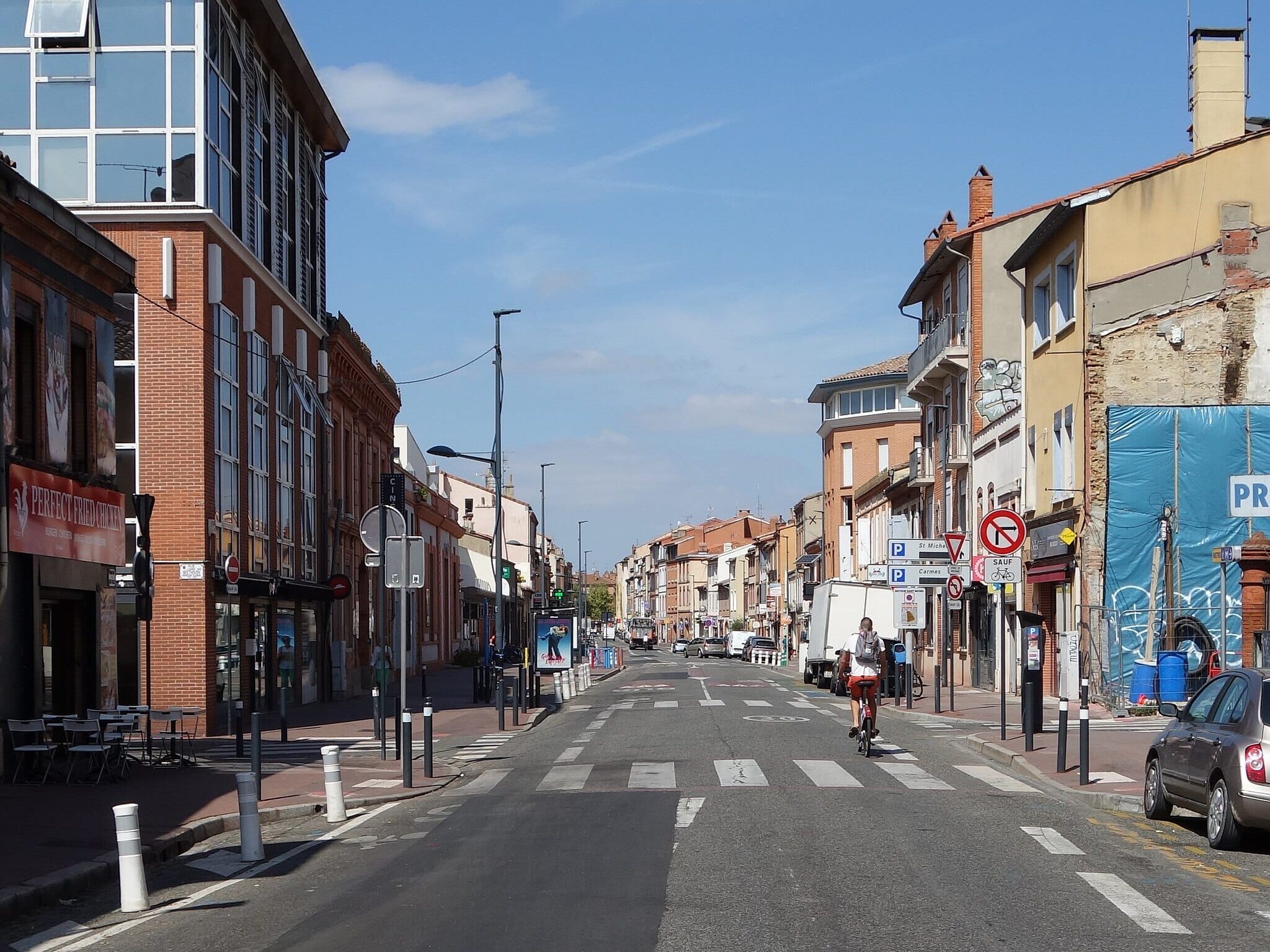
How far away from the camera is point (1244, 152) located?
100.0ft

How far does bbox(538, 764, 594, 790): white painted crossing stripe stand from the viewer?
16297 millimetres

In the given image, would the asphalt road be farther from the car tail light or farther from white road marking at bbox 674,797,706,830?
the car tail light

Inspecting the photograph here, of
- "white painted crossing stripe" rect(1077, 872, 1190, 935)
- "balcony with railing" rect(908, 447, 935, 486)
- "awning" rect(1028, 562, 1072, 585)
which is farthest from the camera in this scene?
"balcony with railing" rect(908, 447, 935, 486)

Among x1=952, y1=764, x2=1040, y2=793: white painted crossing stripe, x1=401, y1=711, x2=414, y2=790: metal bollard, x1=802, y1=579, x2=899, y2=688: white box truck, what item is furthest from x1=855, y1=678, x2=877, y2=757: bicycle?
x1=802, y1=579, x2=899, y2=688: white box truck

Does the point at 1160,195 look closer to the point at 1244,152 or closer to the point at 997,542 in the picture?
the point at 1244,152

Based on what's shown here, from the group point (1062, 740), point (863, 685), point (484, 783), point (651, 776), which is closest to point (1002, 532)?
point (863, 685)

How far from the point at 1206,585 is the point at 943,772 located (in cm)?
1420

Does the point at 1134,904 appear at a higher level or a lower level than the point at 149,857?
higher

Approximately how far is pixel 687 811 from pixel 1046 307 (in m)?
23.8

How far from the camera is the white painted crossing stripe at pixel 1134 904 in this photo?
8383 millimetres

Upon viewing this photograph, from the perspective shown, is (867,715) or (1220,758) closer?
(1220,758)

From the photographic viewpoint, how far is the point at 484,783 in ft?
56.9

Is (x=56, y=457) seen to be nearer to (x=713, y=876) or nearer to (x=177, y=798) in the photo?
(x=177, y=798)

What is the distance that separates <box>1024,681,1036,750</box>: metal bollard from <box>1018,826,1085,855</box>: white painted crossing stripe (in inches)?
273
